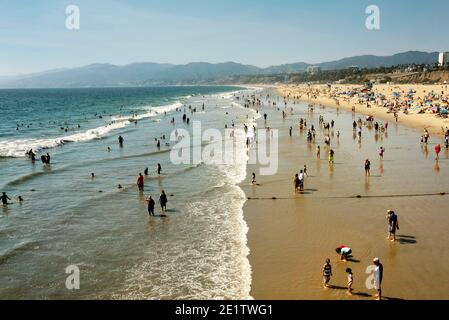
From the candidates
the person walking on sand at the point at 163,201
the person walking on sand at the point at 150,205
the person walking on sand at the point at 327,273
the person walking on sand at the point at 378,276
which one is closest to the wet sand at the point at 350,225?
the person walking on sand at the point at 327,273

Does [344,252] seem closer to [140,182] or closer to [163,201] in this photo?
[163,201]

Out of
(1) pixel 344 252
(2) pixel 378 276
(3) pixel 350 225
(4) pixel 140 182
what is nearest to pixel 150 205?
(4) pixel 140 182

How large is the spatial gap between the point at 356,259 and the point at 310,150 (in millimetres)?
20789

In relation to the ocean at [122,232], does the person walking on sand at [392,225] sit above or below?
above

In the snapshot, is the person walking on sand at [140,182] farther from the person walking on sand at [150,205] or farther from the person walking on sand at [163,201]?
the person walking on sand at [150,205]

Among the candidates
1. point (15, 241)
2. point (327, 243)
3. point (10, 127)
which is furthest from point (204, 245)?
point (10, 127)

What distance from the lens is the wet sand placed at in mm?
11867

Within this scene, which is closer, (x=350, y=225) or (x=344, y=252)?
(x=344, y=252)

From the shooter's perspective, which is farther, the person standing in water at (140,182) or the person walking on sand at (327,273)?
the person standing in water at (140,182)

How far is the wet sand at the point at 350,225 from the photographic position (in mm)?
11867

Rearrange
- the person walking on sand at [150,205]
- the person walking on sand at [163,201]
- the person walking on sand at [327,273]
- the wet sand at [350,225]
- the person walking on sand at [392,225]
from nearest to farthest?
the person walking on sand at [327,273]
the wet sand at [350,225]
the person walking on sand at [392,225]
the person walking on sand at [150,205]
the person walking on sand at [163,201]

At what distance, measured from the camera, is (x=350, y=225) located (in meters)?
16.4

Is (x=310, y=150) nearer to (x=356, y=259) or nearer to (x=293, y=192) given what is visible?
(x=293, y=192)

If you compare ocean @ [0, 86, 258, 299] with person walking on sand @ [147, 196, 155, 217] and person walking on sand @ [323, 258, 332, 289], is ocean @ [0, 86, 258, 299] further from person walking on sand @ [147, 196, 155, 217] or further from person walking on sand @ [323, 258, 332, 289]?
person walking on sand @ [323, 258, 332, 289]
